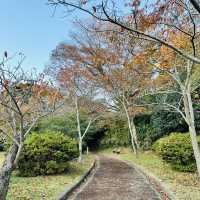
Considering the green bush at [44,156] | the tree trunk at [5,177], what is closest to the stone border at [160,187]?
the green bush at [44,156]

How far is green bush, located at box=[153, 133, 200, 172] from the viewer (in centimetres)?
1354

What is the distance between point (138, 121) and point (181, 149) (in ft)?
51.3

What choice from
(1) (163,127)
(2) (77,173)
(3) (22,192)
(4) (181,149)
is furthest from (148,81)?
(3) (22,192)

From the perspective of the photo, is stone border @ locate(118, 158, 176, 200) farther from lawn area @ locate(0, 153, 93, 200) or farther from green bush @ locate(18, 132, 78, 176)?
green bush @ locate(18, 132, 78, 176)

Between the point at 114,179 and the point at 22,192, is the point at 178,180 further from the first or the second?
the point at 22,192

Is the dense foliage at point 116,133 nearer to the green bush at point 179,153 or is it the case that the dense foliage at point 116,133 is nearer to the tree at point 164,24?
the green bush at point 179,153

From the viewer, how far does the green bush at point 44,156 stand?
12695 mm

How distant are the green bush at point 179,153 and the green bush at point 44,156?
4.16m

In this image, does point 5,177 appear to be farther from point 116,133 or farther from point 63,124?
point 116,133

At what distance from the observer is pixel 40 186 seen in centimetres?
1010

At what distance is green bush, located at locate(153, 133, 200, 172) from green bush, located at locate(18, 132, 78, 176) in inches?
164

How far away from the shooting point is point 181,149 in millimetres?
13578

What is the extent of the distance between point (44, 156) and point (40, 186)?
2.78 m

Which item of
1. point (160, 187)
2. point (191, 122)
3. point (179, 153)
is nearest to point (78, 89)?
point (179, 153)
